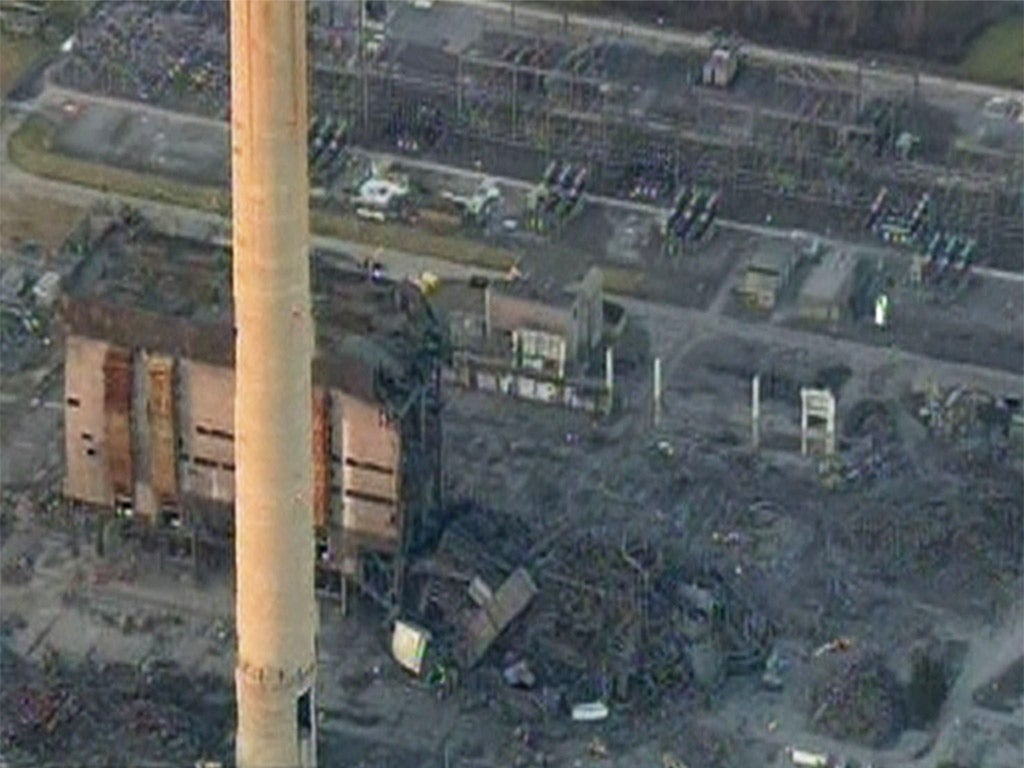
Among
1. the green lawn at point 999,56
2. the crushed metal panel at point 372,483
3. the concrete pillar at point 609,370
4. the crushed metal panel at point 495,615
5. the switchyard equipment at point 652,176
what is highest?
the crushed metal panel at point 372,483

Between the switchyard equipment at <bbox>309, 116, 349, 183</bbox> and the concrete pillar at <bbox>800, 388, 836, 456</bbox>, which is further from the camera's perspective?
the switchyard equipment at <bbox>309, 116, 349, 183</bbox>

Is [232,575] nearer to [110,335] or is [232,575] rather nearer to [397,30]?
[110,335]

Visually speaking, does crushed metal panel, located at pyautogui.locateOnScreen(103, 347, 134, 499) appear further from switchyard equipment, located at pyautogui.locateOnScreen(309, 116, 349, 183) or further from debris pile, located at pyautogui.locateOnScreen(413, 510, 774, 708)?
switchyard equipment, located at pyautogui.locateOnScreen(309, 116, 349, 183)

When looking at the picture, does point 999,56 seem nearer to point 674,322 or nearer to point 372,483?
point 674,322

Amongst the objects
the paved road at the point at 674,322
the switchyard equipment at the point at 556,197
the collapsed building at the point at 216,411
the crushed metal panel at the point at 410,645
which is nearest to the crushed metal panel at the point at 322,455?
the collapsed building at the point at 216,411

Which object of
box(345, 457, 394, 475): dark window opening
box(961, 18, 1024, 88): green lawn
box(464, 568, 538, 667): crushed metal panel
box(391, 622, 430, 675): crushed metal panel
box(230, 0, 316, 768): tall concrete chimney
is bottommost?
box(391, 622, 430, 675): crushed metal panel

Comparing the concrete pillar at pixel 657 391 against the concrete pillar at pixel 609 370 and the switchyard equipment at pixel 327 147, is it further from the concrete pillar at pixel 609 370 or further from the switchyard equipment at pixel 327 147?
the switchyard equipment at pixel 327 147

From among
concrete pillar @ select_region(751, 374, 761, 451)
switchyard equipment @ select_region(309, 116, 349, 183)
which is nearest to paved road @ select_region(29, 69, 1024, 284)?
switchyard equipment @ select_region(309, 116, 349, 183)
